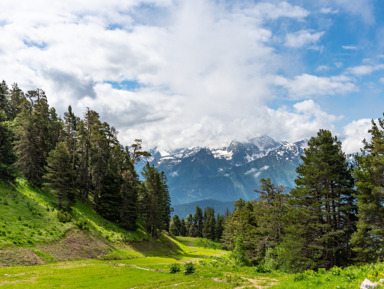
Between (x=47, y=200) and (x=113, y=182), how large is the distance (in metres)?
16.2

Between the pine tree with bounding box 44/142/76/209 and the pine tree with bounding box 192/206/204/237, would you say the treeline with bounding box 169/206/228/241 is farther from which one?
the pine tree with bounding box 44/142/76/209

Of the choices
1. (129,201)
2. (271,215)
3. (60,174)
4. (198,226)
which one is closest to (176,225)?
(198,226)

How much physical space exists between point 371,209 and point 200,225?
455ft

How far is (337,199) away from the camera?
27.5 m

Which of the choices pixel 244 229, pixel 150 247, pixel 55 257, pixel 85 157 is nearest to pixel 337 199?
pixel 244 229

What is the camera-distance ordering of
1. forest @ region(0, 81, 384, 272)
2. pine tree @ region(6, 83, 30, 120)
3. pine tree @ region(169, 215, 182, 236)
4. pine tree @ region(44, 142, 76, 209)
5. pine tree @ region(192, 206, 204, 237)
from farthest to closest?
pine tree @ region(192, 206, 204, 237)
pine tree @ region(169, 215, 182, 236)
pine tree @ region(6, 83, 30, 120)
pine tree @ region(44, 142, 76, 209)
forest @ region(0, 81, 384, 272)

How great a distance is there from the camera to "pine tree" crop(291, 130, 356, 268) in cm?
2759

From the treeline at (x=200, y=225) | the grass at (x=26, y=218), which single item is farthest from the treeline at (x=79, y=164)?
the treeline at (x=200, y=225)

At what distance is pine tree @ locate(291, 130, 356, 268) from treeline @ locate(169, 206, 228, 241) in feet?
363

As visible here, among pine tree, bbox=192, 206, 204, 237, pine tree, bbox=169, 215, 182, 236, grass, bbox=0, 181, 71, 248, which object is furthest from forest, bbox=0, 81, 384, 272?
pine tree, bbox=192, 206, 204, 237

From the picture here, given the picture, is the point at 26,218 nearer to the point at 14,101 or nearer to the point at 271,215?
the point at 271,215

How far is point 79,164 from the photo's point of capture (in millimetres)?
64812

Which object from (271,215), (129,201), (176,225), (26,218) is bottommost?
(176,225)

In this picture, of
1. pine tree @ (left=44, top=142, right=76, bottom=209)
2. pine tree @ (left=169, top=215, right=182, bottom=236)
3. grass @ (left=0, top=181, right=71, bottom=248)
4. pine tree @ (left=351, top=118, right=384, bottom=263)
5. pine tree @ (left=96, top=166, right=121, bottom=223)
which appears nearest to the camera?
pine tree @ (left=351, top=118, right=384, bottom=263)
